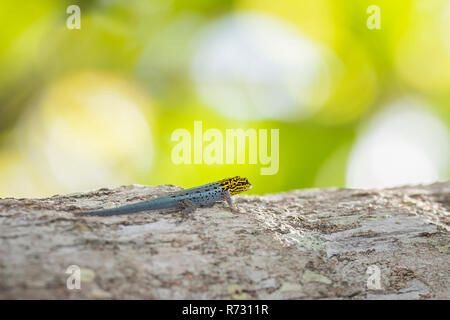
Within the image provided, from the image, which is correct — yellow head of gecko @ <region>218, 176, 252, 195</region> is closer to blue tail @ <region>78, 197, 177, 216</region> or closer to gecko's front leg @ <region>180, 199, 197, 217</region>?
gecko's front leg @ <region>180, 199, 197, 217</region>

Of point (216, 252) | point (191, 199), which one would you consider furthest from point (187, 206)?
point (216, 252)

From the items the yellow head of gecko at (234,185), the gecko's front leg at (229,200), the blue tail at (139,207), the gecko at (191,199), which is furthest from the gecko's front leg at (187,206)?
the yellow head of gecko at (234,185)

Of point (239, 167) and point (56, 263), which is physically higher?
point (239, 167)

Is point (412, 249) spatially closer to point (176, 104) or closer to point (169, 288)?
point (169, 288)

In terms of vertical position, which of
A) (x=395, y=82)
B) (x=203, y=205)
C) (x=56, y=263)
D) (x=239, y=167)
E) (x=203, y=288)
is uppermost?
(x=395, y=82)

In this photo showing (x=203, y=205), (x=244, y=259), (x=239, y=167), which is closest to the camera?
(x=244, y=259)

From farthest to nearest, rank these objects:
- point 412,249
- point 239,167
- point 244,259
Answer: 1. point 239,167
2. point 412,249
3. point 244,259

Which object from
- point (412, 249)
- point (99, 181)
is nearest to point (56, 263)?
point (412, 249)

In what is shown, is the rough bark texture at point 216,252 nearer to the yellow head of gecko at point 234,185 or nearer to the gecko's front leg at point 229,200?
the gecko's front leg at point 229,200
